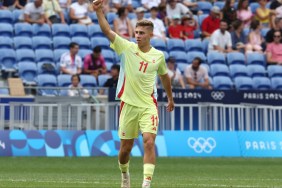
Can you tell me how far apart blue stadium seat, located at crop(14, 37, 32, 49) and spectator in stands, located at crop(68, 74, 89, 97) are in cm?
231

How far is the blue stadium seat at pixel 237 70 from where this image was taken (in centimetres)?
2986

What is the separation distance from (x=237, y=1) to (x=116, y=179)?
60.8 feet

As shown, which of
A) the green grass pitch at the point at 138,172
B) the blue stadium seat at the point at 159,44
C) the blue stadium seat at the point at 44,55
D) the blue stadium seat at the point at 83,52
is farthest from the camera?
the blue stadium seat at the point at 159,44

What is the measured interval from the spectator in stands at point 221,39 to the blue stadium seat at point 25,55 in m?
6.37

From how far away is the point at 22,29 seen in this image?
28.1m

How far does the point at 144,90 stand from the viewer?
13203 millimetres

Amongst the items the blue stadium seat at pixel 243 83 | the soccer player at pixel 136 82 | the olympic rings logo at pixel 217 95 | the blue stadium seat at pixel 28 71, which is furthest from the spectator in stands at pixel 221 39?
the soccer player at pixel 136 82

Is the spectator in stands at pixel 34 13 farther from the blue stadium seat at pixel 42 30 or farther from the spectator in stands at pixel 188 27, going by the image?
the spectator in stands at pixel 188 27

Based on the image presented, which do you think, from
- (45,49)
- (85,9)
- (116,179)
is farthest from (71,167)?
(85,9)

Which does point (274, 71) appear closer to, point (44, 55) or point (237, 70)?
point (237, 70)

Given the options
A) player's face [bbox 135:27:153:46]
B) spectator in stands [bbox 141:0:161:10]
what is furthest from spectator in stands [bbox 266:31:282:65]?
player's face [bbox 135:27:153:46]

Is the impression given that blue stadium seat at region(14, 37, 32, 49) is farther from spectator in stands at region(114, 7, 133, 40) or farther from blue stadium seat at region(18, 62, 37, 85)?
spectator in stands at region(114, 7, 133, 40)

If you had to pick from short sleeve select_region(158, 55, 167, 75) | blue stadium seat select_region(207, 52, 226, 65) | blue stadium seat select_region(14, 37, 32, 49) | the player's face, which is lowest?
blue stadium seat select_region(207, 52, 226, 65)

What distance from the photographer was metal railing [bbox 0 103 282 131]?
24453mm
